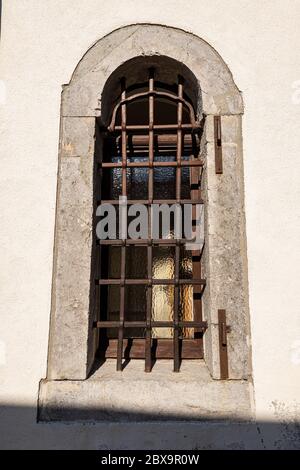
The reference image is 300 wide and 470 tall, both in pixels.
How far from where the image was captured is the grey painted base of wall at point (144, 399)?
195 cm

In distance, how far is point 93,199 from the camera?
2.23 meters

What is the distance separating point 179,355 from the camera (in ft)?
7.47

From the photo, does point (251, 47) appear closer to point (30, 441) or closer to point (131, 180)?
point (131, 180)

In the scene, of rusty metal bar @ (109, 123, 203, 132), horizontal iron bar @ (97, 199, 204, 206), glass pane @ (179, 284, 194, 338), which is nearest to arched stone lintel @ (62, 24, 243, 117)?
rusty metal bar @ (109, 123, 203, 132)

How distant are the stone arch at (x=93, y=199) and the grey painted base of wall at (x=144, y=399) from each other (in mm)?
78

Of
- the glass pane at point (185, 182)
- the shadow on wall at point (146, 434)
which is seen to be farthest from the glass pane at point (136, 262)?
the shadow on wall at point (146, 434)

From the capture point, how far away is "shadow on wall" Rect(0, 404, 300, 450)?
1.90 m

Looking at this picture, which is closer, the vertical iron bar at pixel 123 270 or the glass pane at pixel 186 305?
the vertical iron bar at pixel 123 270

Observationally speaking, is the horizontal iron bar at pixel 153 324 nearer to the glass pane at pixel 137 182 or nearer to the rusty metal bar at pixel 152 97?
the rusty metal bar at pixel 152 97

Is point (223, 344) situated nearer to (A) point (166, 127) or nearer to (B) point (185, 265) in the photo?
(B) point (185, 265)

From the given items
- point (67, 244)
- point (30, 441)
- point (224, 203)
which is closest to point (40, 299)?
point (67, 244)

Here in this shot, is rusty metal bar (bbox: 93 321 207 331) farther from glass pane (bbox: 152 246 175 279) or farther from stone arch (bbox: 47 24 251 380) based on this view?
glass pane (bbox: 152 246 175 279)

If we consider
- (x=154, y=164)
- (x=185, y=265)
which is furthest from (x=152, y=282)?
(x=185, y=265)

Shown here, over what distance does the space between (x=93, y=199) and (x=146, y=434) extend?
1.46 metres
